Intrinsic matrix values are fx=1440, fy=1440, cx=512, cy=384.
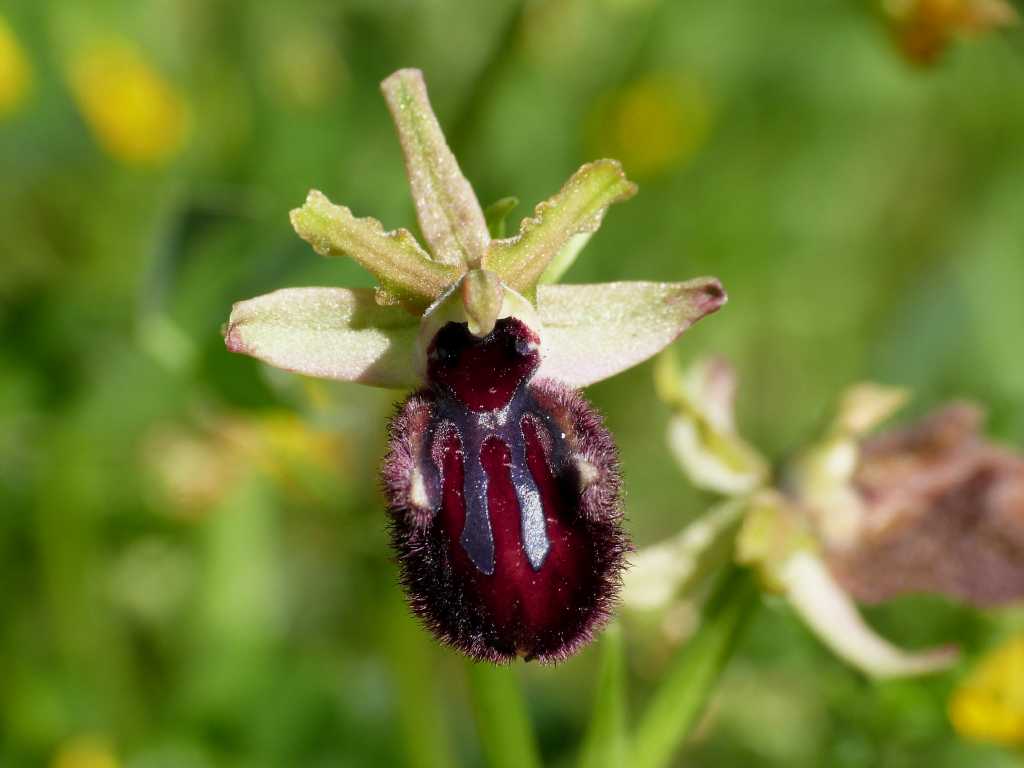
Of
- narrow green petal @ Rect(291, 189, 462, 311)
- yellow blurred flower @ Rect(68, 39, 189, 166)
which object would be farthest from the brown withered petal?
yellow blurred flower @ Rect(68, 39, 189, 166)

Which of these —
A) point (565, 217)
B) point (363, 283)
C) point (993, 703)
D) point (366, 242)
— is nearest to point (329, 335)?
point (366, 242)

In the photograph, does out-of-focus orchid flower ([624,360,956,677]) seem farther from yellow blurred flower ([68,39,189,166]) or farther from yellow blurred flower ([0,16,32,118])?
yellow blurred flower ([68,39,189,166])

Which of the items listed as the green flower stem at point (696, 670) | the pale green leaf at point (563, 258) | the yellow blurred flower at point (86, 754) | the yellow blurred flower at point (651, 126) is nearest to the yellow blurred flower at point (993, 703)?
the green flower stem at point (696, 670)

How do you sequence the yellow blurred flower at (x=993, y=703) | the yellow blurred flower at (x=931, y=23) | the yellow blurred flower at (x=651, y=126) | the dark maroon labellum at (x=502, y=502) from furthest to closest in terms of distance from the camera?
the yellow blurred flower at (x=651, y=126)
the yellow blurred flower at (x=931, y=23)
the yellow blurred flower at (x=993, y=703)
the dark maroon labellum at (x=502, y=502)

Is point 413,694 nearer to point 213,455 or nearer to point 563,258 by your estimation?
point 213,455

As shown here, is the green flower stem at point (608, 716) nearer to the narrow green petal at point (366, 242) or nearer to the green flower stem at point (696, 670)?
the green flower stem at point (696, 670)

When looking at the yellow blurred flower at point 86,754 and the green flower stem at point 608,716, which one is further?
the yellow blurred flower at point 86,754
